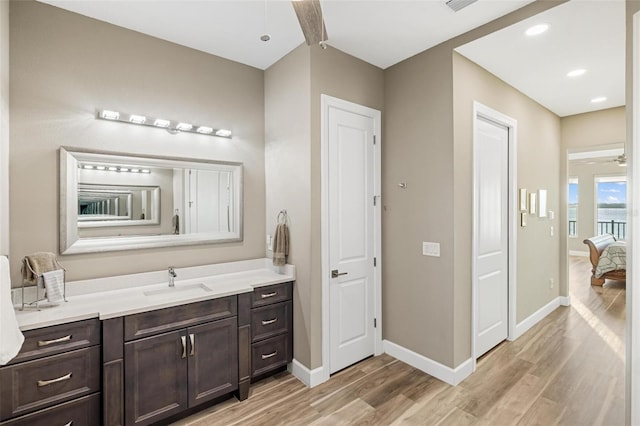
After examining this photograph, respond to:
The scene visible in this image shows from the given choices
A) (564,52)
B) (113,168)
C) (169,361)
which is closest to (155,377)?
(169,361)

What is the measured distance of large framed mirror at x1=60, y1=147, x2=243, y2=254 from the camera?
226 cm

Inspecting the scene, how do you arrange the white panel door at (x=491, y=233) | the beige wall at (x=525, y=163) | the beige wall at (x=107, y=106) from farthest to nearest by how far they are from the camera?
1. the white panel door at (x=491, y=233)
2. the beige wall at (x=525, y=163)
3. the beige wall at (x=107, y=106)

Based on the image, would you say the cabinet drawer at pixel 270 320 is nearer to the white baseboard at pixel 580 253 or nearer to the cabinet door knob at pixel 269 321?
the cabinet door knob at pixel 269 321

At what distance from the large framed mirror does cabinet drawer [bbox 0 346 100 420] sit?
0.78 m

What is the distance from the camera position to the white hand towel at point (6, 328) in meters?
1.39

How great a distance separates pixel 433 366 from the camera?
273 cm

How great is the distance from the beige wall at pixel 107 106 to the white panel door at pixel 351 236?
0.84 meters

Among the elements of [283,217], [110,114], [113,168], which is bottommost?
[283,217]

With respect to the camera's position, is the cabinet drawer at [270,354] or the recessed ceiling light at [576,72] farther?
the recessed ceiling light at [576,72]

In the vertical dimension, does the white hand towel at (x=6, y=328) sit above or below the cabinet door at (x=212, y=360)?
above

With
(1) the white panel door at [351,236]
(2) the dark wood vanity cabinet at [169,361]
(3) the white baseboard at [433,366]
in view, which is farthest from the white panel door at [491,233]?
(2) the dark wood vanity cabinet at [169,361]

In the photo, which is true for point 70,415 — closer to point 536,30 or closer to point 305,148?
point 305,148

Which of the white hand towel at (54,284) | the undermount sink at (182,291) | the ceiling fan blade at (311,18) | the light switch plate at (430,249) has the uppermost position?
the ceiling fan blade at (311,18)

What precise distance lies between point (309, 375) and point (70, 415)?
158 cm
